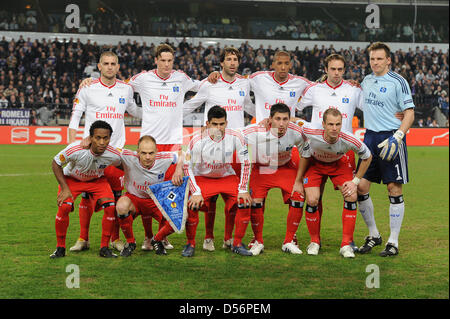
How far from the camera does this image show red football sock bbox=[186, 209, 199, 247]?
6.04 metres

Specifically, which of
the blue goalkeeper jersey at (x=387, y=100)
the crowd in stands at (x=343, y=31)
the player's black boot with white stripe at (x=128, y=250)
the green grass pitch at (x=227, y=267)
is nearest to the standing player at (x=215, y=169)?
the green grass pitch at (x=227, y=267)

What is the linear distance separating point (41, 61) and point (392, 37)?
21.4 m

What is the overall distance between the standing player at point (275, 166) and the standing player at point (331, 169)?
0.16m

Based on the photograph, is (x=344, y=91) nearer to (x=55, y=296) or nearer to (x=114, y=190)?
(x=114, y=190)

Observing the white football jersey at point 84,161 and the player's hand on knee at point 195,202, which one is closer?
the white football jersey at point 84,161

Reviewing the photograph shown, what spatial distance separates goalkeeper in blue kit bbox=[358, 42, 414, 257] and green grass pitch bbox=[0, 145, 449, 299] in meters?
0.46

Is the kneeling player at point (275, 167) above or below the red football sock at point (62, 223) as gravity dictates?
above

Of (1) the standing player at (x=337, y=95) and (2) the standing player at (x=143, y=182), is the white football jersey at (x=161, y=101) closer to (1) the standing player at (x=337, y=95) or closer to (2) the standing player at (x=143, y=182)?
(2) the standing player at (x=143, y=182)

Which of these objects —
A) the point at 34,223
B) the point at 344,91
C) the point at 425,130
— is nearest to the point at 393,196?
the point at 344,91

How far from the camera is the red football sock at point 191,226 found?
6043mm

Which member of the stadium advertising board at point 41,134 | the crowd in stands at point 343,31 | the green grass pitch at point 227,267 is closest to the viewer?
the green grass pitch at point 227,267

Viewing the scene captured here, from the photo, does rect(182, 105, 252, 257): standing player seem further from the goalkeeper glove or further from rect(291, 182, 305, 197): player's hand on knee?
the goalkeeper glove

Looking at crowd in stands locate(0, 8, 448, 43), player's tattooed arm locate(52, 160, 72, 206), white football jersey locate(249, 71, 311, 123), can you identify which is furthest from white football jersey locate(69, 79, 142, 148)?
crowd in stands locate(0, 8, 448, 43)

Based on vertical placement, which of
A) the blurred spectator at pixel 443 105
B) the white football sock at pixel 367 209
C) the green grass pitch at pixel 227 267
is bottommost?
the green grass pitch at pixel 227 267
